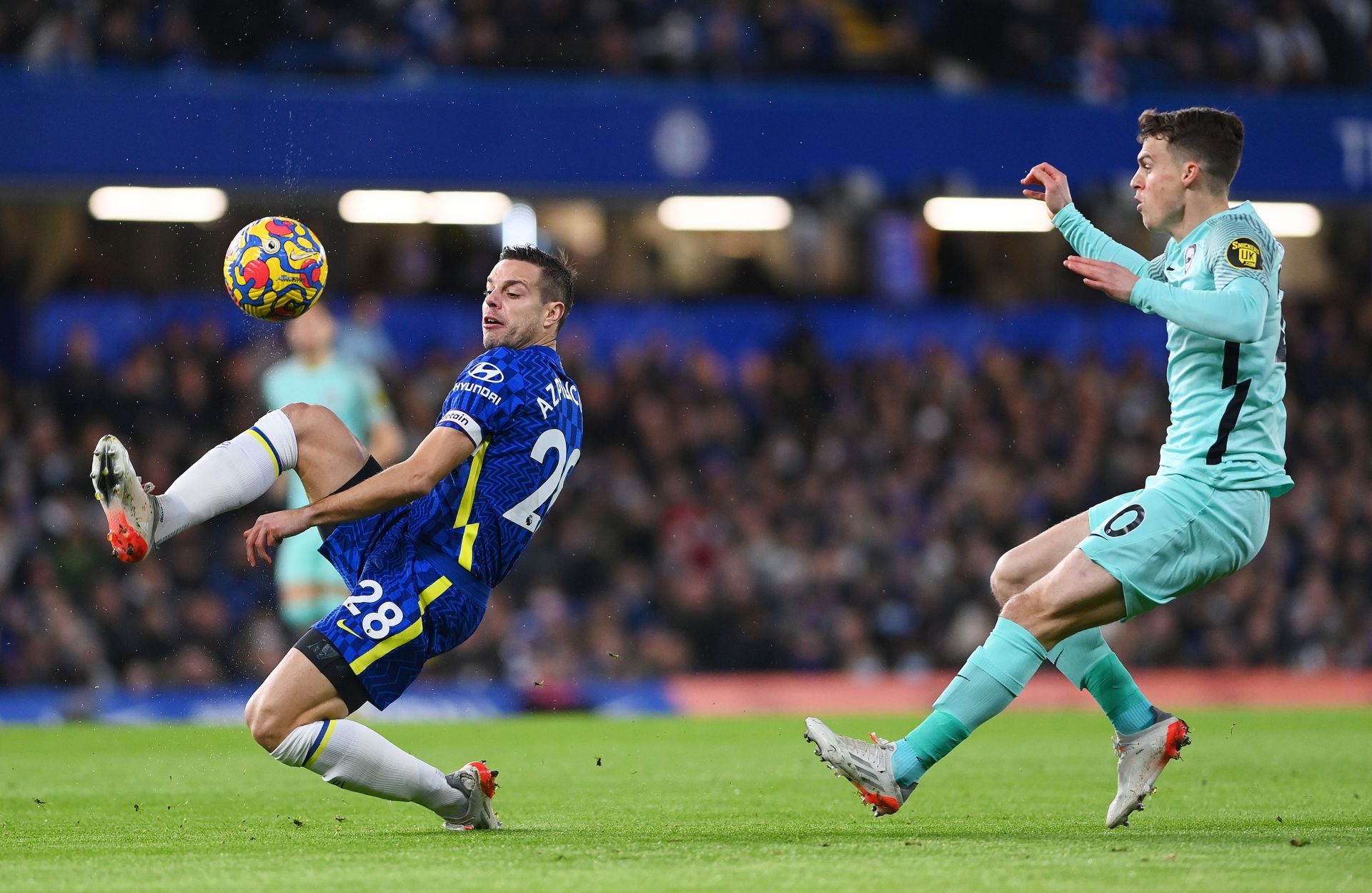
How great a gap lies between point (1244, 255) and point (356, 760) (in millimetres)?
3297

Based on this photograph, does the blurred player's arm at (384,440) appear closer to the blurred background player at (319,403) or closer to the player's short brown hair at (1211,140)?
the blurred background player at (319,403)

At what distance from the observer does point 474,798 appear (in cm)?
606

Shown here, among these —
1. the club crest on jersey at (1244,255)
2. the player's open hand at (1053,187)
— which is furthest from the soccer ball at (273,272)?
the club crest on jersey at (1244,255)

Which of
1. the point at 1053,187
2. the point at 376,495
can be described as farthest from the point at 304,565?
the point at 1053,187

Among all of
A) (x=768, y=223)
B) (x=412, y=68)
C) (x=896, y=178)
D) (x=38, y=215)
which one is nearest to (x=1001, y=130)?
(x=896, y=178)

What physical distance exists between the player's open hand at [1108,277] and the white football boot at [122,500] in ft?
10.0

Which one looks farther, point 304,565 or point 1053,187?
point 304,565

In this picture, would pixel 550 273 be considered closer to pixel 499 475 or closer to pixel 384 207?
pixel 499 475

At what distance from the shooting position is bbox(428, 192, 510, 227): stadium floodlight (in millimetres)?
17953

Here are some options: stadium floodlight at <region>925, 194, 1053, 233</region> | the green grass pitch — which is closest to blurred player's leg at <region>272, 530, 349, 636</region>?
the green grass pitch

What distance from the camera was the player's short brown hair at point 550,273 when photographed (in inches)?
243

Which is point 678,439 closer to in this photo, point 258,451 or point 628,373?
point 628,373

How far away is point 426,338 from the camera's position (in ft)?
58.4

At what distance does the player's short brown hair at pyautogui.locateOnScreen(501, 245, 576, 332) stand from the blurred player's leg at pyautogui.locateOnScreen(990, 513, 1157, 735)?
1.80m
